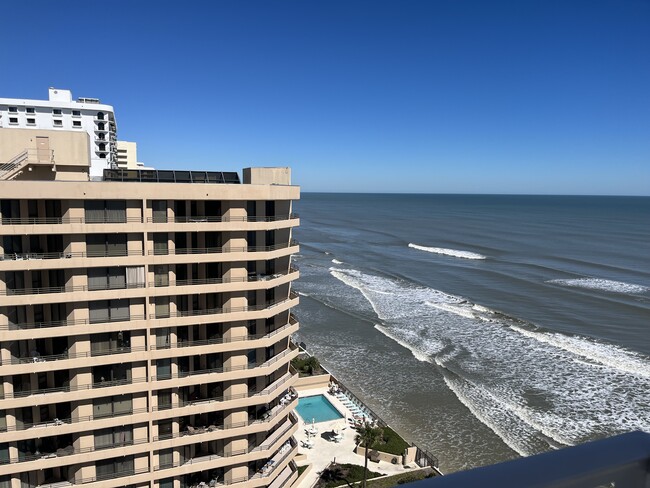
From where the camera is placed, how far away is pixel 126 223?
20.3 metres

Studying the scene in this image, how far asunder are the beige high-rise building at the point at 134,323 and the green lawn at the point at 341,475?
7016mm

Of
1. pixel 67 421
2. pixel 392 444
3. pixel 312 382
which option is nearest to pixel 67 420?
pixel 67 421

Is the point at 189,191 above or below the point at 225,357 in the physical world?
above

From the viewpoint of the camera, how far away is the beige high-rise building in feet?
64.3

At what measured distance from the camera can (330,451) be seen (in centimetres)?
3428

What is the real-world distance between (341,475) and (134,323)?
58.3 feet

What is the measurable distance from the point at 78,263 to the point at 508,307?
5806 centimetres

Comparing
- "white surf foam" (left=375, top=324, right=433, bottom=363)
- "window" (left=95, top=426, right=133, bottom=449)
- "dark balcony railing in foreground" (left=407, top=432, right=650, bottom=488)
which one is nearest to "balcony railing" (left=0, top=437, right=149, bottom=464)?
"window" (left=95, top=426, right=133, bottom=449)

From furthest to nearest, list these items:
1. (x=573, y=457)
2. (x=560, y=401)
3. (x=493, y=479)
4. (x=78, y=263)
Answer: (x=560, y=401), (x=78, y=263), (x=573, y=457), (x=493, y=479)

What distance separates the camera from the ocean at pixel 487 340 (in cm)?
3872

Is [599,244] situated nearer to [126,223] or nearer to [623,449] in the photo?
[126,223]

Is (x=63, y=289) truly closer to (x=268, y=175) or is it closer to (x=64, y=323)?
(x=64, y=323)

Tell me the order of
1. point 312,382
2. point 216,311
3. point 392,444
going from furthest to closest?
point 312,382, point 392,444, point 216,311

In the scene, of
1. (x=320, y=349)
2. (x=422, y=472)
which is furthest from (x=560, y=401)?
(x=320, y=349)
